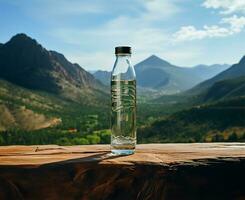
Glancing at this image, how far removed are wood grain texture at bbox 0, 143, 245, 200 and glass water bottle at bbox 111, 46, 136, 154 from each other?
9.1 inches

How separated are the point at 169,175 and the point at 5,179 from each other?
1.18 m

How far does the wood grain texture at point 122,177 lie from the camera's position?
118 inches

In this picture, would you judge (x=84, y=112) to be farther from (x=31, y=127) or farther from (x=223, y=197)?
(x=223, y=197)

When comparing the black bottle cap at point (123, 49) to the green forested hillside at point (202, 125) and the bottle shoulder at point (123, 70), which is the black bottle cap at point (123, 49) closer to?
the bottle shoulder at point (123, 70)

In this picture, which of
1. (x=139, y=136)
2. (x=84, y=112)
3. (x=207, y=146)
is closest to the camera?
(x=207, y=146)

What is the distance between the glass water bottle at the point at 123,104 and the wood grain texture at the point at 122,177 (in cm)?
23

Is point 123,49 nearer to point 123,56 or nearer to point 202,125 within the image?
point 123,56

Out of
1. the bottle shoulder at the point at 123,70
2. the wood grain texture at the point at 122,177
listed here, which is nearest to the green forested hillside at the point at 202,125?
the bottle shoulder at the point at 123,70

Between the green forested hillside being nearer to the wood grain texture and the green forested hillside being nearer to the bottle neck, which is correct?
the bottle neck

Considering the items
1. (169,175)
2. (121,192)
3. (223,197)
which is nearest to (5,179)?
(121,192)

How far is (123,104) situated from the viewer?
3.44 m

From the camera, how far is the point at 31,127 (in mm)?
122250

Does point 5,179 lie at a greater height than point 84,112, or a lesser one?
lesser

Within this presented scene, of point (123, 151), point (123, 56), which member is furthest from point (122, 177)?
point (123, 56)
